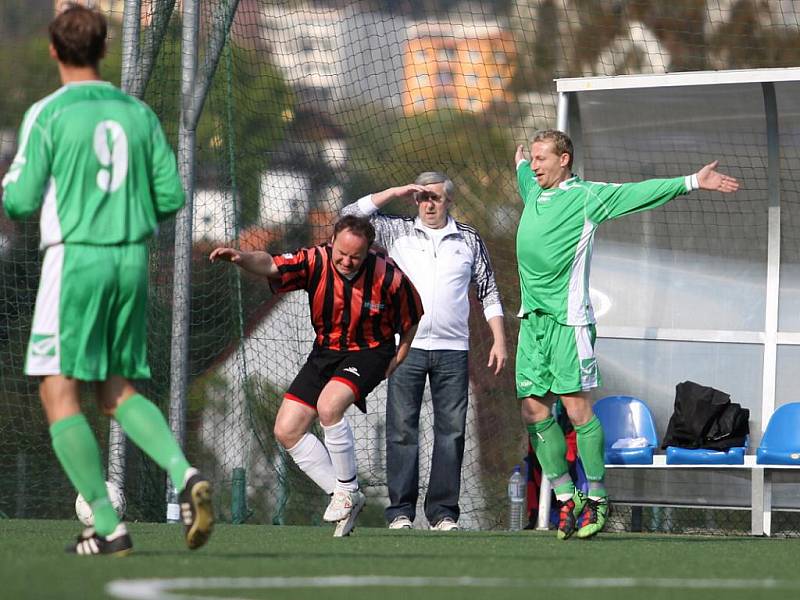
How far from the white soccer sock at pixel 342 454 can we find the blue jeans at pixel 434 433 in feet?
4.51

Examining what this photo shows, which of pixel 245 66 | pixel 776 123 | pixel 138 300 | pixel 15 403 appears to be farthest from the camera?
pixel 245 66

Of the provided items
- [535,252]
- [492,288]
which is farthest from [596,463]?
[492,288]

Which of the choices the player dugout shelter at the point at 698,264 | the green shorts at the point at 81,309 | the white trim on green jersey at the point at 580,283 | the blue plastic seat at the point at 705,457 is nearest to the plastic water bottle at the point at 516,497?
the player dugout shelter at the point at 698,264

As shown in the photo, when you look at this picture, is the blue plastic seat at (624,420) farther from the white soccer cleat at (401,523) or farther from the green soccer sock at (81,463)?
the green soccer sock at (81,463)

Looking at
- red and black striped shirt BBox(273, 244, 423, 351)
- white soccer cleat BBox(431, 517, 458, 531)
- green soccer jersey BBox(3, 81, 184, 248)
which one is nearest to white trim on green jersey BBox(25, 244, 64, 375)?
green soccer jersey BBox(3, 81, 184, 248)

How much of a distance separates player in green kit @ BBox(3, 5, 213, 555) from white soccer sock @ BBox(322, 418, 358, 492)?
7.22 feet

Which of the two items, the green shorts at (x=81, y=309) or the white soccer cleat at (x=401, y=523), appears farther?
the white soccer cleat at (x=401, y=523)

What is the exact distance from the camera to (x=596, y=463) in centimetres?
762

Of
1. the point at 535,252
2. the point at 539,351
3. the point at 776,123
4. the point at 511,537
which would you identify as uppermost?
the point at 776,123

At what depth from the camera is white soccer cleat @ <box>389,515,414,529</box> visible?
339 inches

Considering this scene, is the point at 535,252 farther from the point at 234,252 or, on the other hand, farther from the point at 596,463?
the point at 234,252

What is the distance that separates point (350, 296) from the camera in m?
7.36

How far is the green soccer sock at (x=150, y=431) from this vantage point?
511 centimetres

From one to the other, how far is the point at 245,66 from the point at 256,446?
279cm
